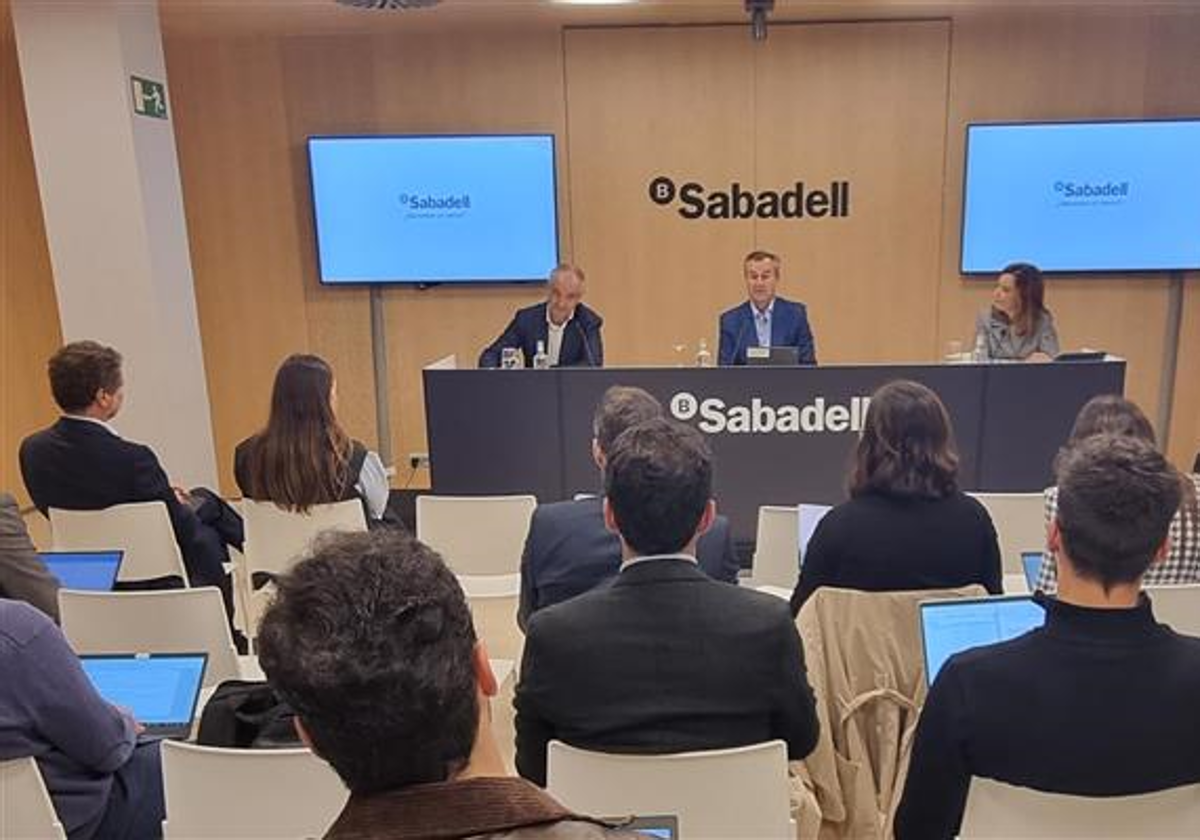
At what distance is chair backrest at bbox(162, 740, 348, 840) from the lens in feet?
5.47

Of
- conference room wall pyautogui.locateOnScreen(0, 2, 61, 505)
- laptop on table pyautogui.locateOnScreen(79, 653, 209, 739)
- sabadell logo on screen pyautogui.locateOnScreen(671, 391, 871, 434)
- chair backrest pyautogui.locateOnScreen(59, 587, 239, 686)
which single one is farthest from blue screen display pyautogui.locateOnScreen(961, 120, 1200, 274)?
conference room wall pyautogui.locateOnScreen(0, 2, 61, 505)

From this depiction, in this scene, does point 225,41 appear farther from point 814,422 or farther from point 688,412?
point 814,422

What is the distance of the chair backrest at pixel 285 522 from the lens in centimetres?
329

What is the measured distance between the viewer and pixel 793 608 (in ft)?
8.02

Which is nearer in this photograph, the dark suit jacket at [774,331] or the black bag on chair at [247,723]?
the black bag on chair at [247,723]

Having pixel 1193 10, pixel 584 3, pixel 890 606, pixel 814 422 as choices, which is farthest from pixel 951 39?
pixel 890 606

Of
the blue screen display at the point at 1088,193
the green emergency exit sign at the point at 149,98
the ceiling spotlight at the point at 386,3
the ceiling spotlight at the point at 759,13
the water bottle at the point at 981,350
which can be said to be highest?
the ceiling spotlight at the point at 759,13

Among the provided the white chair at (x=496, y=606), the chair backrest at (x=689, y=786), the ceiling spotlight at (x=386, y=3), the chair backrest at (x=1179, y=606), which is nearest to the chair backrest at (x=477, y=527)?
the white chair at (x=496, y=606)

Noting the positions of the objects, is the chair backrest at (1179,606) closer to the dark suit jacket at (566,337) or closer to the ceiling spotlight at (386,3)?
the dark suit jacket at (566,337)

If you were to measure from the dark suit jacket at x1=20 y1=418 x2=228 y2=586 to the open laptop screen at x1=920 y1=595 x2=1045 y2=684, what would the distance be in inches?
100

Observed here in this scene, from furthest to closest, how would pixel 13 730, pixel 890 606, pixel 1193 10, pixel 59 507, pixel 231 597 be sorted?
pixel 1193 10 → pixel 231 597 → pixel 59 507 → pixel 890 606 → pixel 13 730

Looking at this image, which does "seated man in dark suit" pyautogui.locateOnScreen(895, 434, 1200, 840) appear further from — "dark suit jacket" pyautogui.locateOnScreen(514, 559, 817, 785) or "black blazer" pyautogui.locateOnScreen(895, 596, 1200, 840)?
"dark suit jacket" pyautogui.locateOnScreen(514, 559, 817, 785)

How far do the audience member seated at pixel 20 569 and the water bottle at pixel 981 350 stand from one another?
13.0 ft

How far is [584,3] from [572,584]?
3997 millimetres
